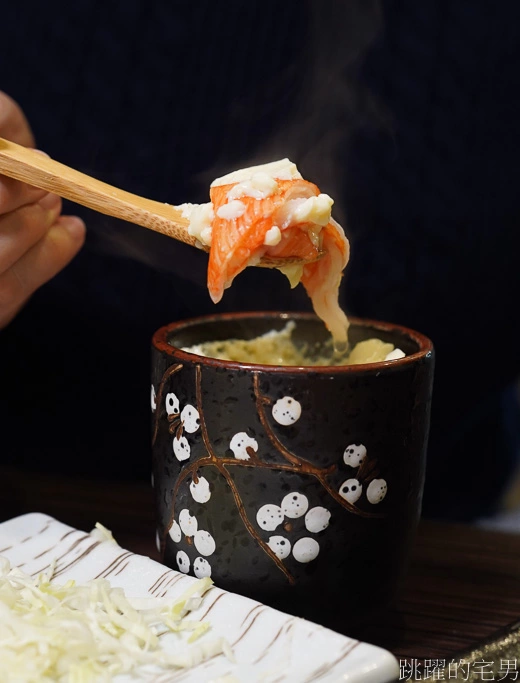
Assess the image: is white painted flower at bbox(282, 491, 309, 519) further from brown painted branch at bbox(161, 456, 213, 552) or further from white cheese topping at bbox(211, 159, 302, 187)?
white cheese topping at bbox(211, 159, 302, 187)

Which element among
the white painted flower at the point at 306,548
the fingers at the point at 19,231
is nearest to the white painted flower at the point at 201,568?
the white painted flower at the point at 306,548

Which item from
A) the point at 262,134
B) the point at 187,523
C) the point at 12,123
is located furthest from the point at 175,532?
the point at 262,134

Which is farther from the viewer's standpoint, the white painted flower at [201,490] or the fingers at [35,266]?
the fingers at [35,266]

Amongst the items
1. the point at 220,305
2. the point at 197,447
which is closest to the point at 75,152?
the point at 220,305

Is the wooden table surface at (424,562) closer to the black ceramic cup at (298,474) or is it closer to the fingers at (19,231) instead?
the black ceramic cup at (298,474)

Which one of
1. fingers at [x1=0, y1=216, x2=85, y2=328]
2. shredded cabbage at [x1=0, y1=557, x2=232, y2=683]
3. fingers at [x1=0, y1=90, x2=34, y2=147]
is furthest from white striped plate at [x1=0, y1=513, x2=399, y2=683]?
fingers at [x1=0, y1=90, x2=34, y2=147]

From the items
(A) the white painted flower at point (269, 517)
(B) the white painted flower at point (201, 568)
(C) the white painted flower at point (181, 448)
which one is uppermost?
(C) the white painted flower at point (181, 448)
